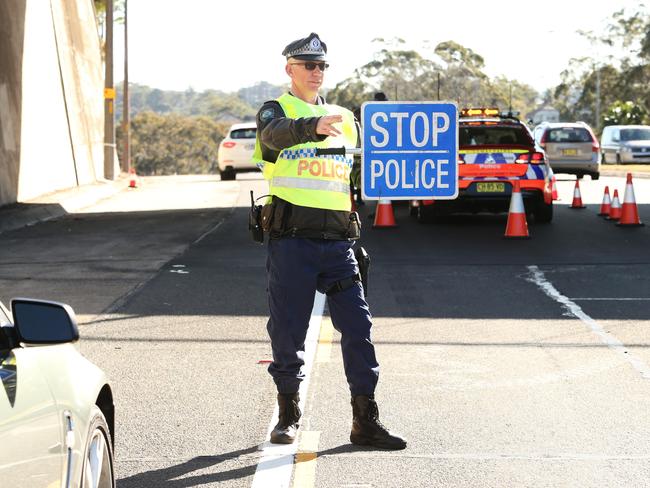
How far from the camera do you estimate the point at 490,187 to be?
768 inches

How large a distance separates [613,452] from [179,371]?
3.22 m

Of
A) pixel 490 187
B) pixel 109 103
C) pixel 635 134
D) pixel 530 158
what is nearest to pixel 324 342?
pixel 490 187

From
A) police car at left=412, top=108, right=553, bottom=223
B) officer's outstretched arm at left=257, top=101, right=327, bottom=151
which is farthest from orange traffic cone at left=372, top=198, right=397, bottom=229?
officer's outstretched arm at left=257, top=101, right=327, bottom=151

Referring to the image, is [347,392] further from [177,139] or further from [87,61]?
[177,139]

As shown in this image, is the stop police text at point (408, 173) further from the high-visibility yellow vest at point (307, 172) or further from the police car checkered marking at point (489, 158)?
the police car checkered marking at point (489, 158)

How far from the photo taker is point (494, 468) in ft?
20.1

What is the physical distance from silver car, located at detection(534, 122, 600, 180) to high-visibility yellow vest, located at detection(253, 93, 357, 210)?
30.9 meters

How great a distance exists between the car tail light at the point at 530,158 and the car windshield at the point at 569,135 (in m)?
18.2

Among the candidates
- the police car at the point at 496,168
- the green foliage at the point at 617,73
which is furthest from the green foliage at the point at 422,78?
the police car at the point at 496,168

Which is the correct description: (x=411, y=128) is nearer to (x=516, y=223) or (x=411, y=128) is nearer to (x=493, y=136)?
(x=516, y=223)

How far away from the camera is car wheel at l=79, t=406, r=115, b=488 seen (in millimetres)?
4348

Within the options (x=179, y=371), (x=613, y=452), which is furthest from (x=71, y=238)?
(x=613, y=452)

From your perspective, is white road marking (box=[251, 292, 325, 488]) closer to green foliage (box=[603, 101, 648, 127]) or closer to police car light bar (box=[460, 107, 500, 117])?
police car light bar (box=[460, 107, 500, 117])

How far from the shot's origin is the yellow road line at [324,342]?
920cm
